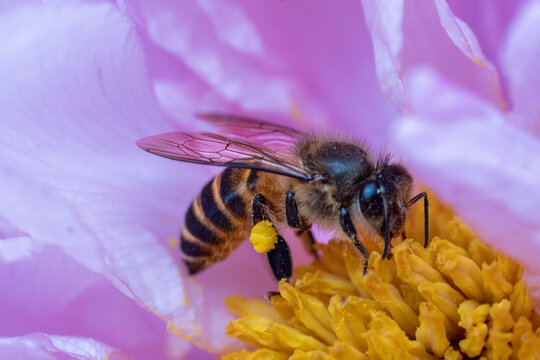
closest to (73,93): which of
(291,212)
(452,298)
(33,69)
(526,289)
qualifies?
(33,69)

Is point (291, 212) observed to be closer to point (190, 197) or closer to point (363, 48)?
point (190, 197)

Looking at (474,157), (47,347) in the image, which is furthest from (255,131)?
(474,157)

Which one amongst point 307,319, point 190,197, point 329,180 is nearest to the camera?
point 329,180

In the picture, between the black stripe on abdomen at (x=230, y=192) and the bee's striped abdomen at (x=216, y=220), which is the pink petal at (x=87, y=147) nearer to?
the bee's striped abdomen at (x=216, y=220)

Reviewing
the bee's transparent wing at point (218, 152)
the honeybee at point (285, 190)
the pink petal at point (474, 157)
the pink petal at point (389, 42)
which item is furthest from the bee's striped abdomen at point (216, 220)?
the pink petal at point (474, 157)

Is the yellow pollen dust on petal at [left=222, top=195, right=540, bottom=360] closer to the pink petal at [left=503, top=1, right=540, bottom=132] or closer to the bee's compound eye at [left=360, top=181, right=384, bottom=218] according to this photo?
the bee's compound eye at [left=360, top=181, right=384, bottom=218]

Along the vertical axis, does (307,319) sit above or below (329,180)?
below

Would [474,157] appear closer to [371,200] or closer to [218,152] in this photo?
[371,200]
